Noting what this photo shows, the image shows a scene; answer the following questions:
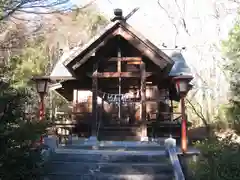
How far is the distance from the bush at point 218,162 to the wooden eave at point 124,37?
597 cm

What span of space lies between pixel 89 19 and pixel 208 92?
1121cm

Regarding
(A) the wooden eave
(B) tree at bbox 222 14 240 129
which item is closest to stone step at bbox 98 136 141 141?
(A) the wooden eave

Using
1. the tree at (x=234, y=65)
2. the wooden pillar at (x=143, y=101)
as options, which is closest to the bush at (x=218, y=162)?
the wooden pillar at (x=143, y=101)

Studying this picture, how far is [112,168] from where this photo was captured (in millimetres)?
8734

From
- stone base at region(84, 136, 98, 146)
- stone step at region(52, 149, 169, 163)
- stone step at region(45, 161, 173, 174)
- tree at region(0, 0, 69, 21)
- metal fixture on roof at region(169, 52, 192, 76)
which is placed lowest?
stone step at region(45, 161, 173, 174)

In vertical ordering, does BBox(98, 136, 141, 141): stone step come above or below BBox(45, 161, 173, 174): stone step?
above

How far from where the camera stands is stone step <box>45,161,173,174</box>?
28.0 feet

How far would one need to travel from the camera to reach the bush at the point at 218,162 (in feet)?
23.1

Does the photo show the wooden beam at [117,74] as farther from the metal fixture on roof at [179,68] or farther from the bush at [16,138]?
the bush at [16,138]

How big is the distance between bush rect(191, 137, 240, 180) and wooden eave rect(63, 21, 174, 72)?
235 inches

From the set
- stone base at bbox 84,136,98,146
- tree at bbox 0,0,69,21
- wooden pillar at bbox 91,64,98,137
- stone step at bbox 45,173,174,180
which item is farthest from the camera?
wooden pillar at bbox 91,64,98,137

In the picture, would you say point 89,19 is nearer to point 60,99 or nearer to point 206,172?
point 60,99

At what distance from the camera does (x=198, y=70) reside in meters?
25.4

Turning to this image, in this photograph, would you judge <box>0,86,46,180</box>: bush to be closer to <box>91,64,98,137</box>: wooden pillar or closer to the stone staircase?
the stone staircase
